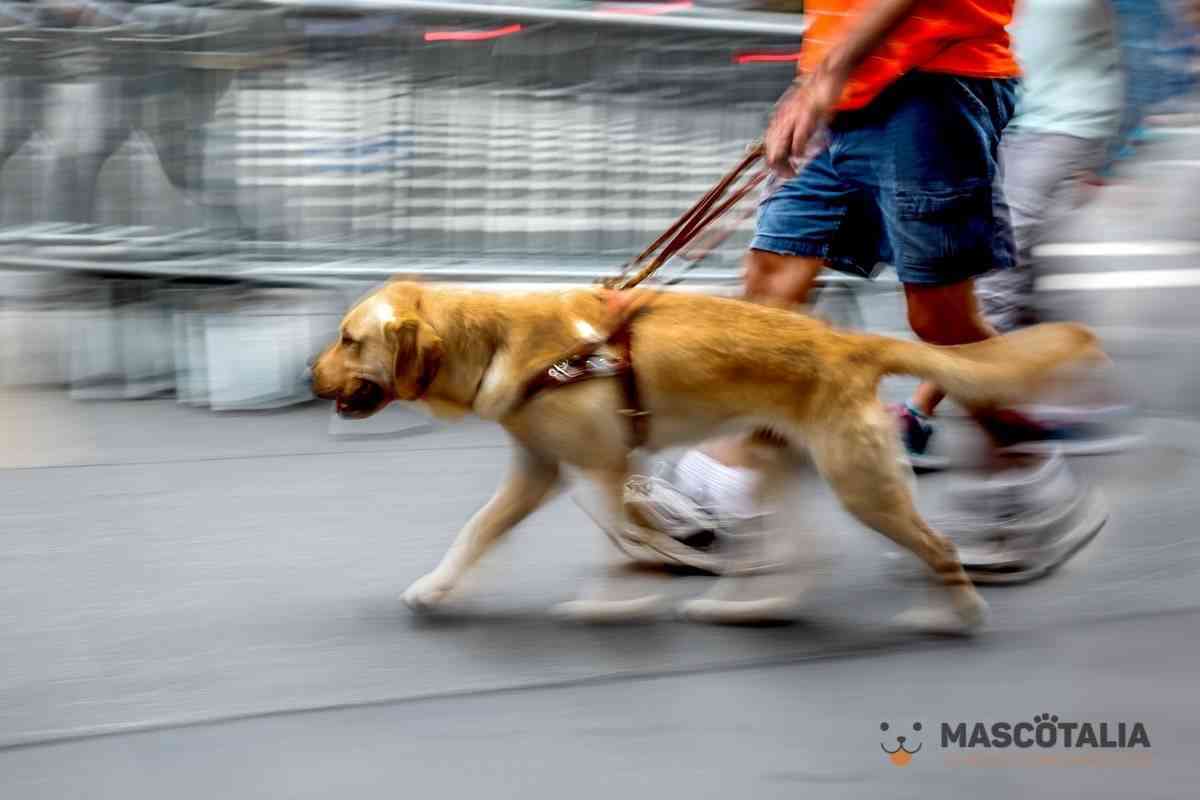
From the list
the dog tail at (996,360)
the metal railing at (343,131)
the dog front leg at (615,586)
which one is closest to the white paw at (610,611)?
the dog front leg at (615,586)

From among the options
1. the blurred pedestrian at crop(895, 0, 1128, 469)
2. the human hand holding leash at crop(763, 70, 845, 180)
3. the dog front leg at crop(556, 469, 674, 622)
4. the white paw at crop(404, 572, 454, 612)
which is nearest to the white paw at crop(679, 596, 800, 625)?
the dog front leg at crop(556, 469, 674, 622)

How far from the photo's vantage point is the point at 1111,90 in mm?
5367

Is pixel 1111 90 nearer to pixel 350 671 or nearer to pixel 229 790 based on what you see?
pixel 350 671

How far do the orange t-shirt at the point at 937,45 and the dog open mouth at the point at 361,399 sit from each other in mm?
1407

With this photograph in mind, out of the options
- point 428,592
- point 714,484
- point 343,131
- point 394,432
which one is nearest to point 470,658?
point 428,592

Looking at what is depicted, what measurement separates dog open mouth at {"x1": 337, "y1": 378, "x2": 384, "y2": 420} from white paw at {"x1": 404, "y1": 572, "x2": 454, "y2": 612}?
1.73ft

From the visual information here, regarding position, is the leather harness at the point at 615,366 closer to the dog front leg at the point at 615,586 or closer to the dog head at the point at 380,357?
the dog front leg at the point at 615,586

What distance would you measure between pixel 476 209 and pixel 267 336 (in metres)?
1.12

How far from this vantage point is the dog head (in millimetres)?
3639

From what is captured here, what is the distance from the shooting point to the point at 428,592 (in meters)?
3.98

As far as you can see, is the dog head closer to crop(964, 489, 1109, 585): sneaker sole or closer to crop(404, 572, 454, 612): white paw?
crop(404, 572, 454, 612): white paw

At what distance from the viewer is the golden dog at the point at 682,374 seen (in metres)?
3.68

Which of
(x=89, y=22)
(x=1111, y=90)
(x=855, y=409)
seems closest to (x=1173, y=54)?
(x=1111, y=90)

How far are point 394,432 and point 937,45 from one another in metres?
3.12
